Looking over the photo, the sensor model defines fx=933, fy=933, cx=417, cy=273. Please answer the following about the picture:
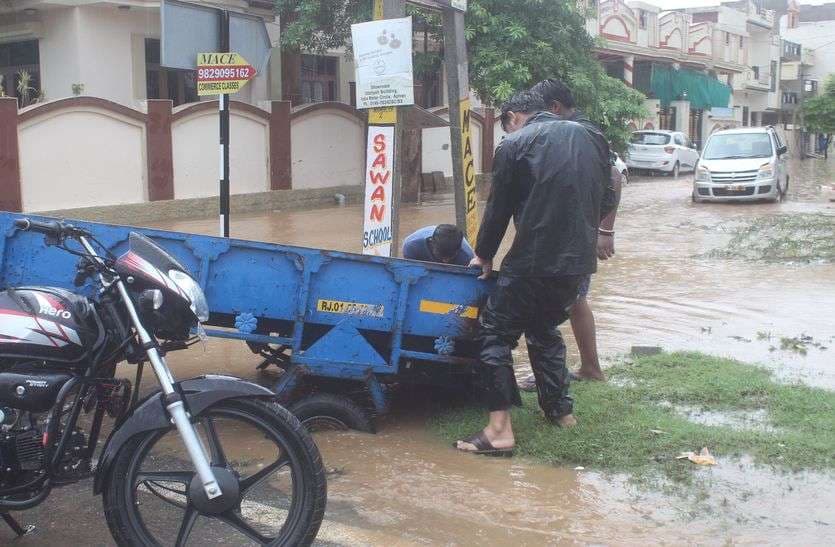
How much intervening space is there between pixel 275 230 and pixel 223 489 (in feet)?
37.6

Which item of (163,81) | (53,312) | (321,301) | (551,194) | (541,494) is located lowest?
(541,494)

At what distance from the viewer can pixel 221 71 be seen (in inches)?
288

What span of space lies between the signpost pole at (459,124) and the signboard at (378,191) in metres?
0.74

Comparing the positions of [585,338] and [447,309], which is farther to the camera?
[585,338]

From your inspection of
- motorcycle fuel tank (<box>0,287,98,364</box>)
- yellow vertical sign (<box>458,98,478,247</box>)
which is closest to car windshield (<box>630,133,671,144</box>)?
yellow vertical sign (<box>458,98,478,247</box>)

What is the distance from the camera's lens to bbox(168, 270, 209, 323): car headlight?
3158mm

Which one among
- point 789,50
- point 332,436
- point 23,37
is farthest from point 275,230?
point 789,50

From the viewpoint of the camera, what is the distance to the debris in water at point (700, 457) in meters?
4.55

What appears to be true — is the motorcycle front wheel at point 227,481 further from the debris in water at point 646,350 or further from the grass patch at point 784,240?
the grass patch at point 784,240

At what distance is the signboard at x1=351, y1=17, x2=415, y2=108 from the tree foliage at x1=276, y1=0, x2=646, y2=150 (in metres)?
8.99

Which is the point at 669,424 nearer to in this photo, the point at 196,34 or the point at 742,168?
the point at 196,34

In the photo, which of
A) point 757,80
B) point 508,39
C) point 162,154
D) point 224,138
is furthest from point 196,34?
point 757,80

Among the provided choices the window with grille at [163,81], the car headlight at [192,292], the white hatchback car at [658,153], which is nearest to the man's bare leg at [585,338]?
the car headlight at [192,292]

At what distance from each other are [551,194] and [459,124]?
10.8 feet
